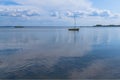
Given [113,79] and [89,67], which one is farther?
[89,67]

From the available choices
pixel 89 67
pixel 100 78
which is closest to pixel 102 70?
pixel 89 67

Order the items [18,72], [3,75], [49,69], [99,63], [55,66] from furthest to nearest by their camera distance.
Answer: [99,63] < [55,66] < [49,69] < [18,72] < [3,75]

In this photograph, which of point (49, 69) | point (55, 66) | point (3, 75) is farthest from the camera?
point (55, 66)

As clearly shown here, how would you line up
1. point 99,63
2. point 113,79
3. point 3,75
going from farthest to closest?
point 99,63 < point 3,75 < point 113,79

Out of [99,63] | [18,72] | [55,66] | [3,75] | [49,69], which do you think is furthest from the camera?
[99,63]

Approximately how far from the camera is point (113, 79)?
14.0 metres

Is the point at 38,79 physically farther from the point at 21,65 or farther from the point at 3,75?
the point at 21,65

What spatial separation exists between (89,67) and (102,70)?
1.49 metres

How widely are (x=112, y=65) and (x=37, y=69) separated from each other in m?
6.87

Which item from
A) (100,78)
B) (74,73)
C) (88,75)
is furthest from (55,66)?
(100,78)

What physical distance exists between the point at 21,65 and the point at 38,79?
5.05 metres

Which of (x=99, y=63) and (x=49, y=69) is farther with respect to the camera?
(x=99, y=63)

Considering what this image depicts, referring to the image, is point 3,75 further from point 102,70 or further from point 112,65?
point 112,65

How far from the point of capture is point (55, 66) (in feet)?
61.3
